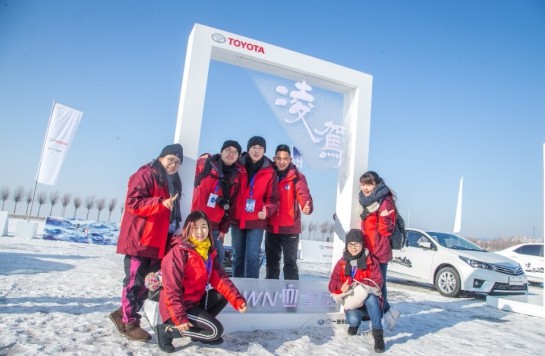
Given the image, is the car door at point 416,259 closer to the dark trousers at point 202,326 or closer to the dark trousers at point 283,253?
the dark trousers at point 283,253

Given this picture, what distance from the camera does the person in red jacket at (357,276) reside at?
344 cm

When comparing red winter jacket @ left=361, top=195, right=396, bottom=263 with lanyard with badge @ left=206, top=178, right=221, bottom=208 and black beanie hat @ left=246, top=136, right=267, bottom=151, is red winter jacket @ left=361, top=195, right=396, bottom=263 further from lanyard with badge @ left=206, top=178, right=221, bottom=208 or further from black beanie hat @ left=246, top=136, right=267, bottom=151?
lanyard with badge @ left=206, top=178, right=221, bottom=208

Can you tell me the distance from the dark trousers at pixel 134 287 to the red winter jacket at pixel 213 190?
30.5 inches

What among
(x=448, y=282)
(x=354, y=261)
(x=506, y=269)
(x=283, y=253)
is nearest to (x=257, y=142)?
(x=283, y=253)

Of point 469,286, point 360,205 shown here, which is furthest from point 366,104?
point 469,286

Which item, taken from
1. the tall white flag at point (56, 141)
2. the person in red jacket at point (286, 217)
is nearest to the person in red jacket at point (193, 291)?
the person in red jacket at point (286, 217)

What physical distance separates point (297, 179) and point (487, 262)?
17.3ft

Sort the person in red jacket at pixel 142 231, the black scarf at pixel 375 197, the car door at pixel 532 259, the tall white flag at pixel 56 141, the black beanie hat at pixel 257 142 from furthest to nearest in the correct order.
Result: the tall white flag at pixel 56 141, the car door at pixel 532 259, the black beanie hat at pixel 257 142, the black scarf at pixel 375 197, the person in red jacket at pixel 142 231

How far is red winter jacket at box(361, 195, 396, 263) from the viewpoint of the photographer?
3.61 meters

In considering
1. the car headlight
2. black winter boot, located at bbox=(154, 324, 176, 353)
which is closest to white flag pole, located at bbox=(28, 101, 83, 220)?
→ black winter boot, located at bbox=(154, 324, 176, 353)

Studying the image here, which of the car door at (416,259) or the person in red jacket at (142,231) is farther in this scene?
the car door at (416,259)

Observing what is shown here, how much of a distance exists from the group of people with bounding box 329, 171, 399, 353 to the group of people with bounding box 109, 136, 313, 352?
59 centimetres

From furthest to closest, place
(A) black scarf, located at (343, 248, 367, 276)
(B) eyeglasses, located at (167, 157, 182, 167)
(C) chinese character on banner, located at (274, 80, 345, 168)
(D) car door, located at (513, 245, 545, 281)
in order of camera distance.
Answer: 1. (D) car door, located at (513, 245, 545, 281)
2. (C) chinese character on banner, located at (274, 80, 345, 168)
3. (A) black scarf, located at (343, 248, 367, 276)
4. (B) eyeglasses, located at (167, 157, 182, 167)

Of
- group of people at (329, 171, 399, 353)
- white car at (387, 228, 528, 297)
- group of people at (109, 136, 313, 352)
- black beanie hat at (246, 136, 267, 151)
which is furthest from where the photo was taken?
white car at (387, 228, 528, 297)
